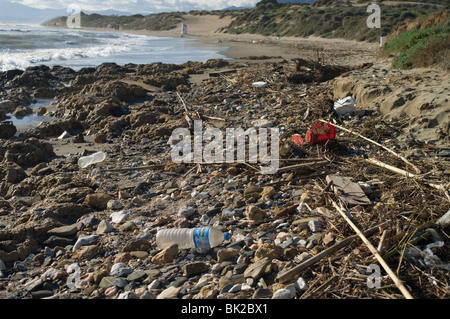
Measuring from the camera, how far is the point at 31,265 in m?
3.07

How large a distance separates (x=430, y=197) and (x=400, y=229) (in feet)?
2.03

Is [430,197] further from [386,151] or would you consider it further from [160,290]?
[160,290]

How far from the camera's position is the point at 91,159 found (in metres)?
5.48

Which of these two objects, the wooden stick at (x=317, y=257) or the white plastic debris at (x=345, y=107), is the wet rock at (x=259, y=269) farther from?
the white plastic debris at (x=345, y=107)

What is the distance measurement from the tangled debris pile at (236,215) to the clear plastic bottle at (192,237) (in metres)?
0.07

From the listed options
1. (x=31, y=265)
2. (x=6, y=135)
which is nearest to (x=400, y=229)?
(x=31, y=265)

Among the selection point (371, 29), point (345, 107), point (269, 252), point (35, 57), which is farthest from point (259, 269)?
point (371, 29)

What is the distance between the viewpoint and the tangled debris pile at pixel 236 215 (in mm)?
2420

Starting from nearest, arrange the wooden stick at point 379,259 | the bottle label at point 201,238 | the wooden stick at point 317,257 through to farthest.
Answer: the wooden stick at point 379,259
the wooden stick at point 317,257
the bottle label at point 201,238

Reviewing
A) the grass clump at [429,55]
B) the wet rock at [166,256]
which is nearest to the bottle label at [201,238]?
the wet rock at [166,256]

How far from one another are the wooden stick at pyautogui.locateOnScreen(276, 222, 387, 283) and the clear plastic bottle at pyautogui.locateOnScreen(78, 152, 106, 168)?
12.7 ft
